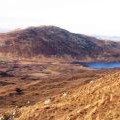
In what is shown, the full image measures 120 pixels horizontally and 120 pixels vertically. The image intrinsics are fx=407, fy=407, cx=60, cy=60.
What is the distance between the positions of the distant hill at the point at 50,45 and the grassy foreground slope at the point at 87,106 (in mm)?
114713

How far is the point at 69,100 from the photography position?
84.0 ft

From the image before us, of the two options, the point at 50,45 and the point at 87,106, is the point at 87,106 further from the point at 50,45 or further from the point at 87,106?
the point at 50,45

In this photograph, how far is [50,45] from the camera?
151750 mm

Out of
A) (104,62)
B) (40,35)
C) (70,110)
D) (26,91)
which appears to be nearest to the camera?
(70,110)

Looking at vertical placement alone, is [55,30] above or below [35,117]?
above

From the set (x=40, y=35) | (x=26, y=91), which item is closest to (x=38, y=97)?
(x=26, y=91)

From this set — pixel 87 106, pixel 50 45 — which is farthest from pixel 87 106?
pixel 50 45

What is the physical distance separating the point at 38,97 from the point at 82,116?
134 feet

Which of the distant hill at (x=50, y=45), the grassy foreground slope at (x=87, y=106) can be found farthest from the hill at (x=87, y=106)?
the distant hill at (x=50, y=45)

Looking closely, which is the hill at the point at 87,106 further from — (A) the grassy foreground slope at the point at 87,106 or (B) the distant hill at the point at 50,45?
(B) the distant hill at the point at 50,45

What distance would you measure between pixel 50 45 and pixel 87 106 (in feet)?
425

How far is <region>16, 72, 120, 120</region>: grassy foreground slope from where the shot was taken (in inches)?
826

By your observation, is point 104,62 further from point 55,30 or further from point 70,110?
point 70,110

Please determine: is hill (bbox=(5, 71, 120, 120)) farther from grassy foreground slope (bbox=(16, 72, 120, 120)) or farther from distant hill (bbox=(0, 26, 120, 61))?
distant hill (bbox=(0, 26, 120, 61))
